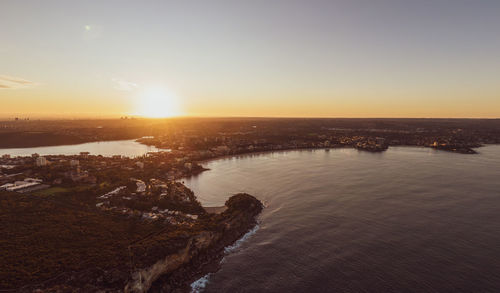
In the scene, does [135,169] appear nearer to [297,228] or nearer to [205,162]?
[205,162]

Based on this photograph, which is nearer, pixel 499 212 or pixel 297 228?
pixel 297 228

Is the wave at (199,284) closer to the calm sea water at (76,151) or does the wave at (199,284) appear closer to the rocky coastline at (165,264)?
the rocky coastline at (165,264)

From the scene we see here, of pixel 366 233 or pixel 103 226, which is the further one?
pixel 366 233

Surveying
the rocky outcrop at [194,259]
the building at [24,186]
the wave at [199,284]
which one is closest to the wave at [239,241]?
the rocky outcrop at [194,259]

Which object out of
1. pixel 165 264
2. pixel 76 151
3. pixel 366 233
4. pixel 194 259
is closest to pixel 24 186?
pixel 165 264

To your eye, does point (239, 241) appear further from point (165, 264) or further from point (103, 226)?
point (103, 226)

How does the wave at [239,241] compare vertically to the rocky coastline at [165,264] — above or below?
below

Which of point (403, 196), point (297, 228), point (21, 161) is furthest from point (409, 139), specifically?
point (21, 161)

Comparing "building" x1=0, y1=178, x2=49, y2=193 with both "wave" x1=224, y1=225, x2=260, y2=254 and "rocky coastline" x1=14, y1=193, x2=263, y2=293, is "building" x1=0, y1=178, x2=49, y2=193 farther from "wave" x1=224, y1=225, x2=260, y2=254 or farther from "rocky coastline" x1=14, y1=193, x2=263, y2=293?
"wave" x1=224, y1=225, x2=260, y2=254
